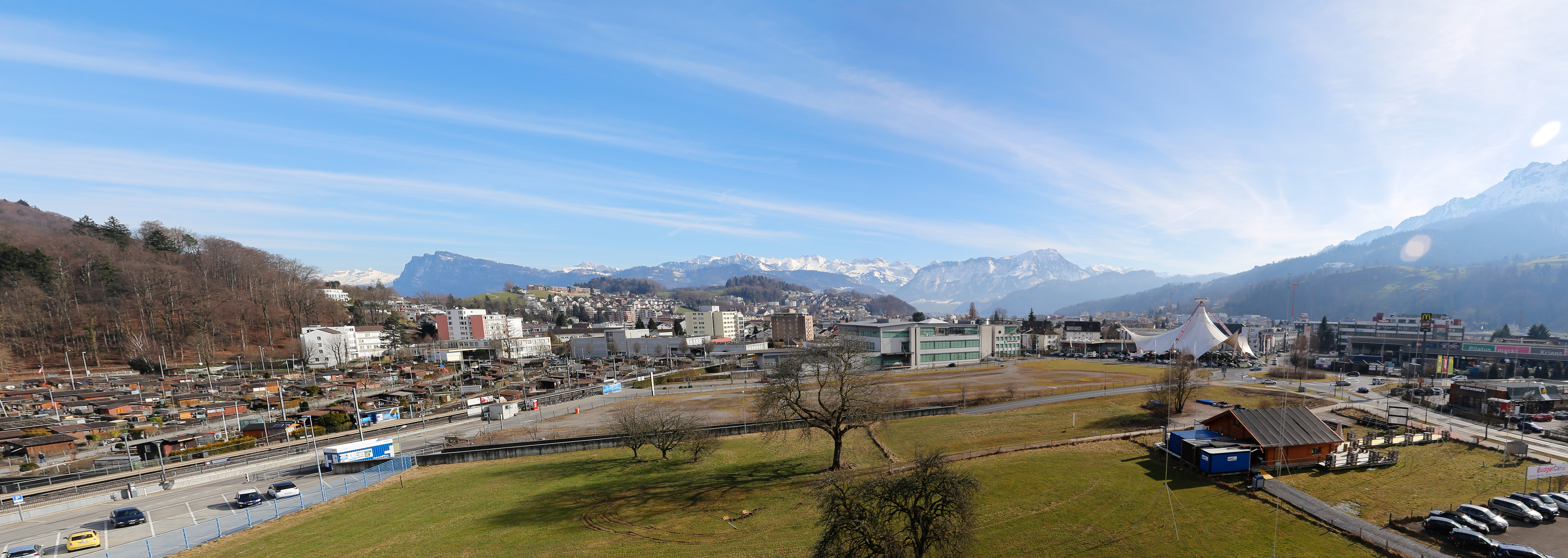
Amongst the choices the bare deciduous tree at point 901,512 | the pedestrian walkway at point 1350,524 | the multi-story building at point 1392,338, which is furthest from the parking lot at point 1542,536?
the multi-story building at point 1392,338

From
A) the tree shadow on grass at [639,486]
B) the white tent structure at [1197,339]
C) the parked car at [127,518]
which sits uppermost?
the parked car at [127,518]

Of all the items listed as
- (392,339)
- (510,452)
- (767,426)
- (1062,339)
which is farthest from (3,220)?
(1062,339)

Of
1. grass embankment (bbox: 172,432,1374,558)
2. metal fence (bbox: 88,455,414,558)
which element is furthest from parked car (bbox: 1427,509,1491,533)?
metal fence (bbox: 88,455,414,558)

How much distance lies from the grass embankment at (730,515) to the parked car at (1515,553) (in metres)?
4.02

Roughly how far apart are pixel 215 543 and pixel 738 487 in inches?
942

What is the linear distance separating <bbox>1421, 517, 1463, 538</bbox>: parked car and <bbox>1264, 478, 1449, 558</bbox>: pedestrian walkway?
4.15ft

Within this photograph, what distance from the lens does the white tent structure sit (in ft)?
288

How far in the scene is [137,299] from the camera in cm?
7719

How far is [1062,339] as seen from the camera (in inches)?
5281

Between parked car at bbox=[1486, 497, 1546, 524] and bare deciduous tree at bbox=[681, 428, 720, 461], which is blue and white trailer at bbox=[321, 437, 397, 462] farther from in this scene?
parked car at bbox=[1486, 497, 1546, 524]

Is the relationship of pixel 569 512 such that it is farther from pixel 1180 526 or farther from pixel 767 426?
pixel 1180 526

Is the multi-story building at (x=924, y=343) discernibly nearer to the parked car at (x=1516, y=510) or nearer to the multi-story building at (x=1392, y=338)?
the parked car at (x=1516, y=510)

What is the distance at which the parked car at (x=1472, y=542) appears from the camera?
1895 centimetres

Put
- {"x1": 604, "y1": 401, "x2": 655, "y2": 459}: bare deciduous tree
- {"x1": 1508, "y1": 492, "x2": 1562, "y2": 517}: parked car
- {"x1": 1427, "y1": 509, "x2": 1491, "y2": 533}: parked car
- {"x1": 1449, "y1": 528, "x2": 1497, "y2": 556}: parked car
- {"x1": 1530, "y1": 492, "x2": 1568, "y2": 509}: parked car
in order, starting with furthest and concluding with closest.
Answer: {"x1": 604, "y1": 401, "x2": 655, "y2": 459}: bare deciduous tree < {"x1": 1530, "y1": 492, "x2": 1568, "y2": 509}: parked car < {"x1": 1508, "y1": 492, "x2": 1562, "y2": 517}: parked car < {"x1": 1427, "y1": 509, "x2": 1491, "y2": 533}: parked car < {"x1": 1449, "y1": 528, "x2": 1497, "y2": 556}: parked car
